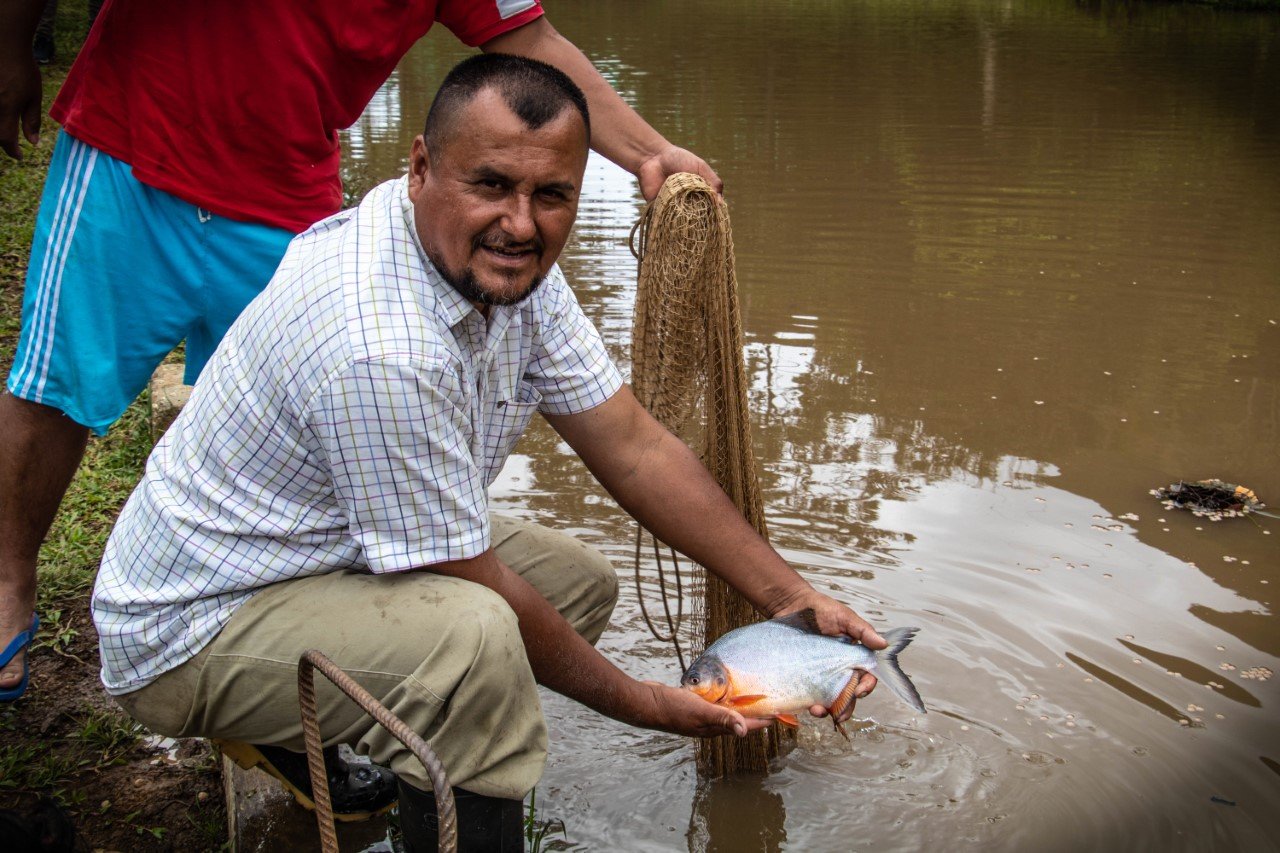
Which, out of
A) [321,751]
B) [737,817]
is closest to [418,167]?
[321,751]

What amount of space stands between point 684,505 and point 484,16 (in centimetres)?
126

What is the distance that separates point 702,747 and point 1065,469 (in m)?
2.48

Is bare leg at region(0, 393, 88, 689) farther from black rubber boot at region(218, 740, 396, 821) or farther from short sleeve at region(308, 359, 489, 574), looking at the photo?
short sleeve at region(308, 359, 489, 574)

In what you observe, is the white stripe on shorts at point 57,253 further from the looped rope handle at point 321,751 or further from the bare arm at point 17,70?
the looped rope handle at point 321,751

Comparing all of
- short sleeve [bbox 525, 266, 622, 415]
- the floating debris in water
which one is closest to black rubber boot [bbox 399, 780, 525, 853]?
short sleeve [bbox 525, 266, 622, 415]

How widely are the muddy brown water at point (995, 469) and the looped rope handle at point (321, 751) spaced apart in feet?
4.00

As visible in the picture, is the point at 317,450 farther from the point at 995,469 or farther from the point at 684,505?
the point at 995,469

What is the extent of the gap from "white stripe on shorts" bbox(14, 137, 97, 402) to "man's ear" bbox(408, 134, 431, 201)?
835 mm

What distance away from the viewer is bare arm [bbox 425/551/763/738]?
7.45ft

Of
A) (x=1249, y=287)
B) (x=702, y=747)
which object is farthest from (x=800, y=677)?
(x=1249, y=287)

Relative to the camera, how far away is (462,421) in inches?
86.3

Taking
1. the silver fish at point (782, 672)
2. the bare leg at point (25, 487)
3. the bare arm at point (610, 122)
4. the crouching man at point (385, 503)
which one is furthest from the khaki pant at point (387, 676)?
the bare arm at point (610, 122)

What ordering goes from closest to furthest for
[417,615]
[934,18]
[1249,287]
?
[417,615] < [1249,287] < [934,18]

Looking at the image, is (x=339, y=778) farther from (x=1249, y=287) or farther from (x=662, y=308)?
(x=1249, y=287)
